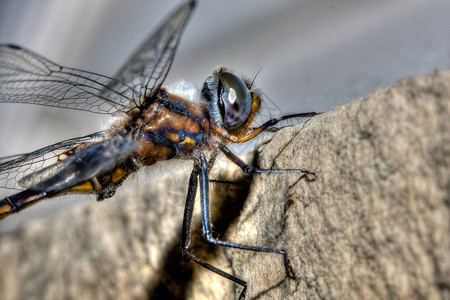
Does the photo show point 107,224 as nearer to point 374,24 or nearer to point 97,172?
point 97,172

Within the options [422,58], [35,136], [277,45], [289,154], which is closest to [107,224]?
[35,136]

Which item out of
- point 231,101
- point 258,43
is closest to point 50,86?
point 231,101

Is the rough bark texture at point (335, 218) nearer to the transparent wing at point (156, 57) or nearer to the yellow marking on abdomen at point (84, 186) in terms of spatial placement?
the yellow marking on abdomen at point (84, 186)

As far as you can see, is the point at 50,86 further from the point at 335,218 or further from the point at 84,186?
the point at 335,218

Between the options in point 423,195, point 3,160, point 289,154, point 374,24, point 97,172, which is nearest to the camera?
point 423,195

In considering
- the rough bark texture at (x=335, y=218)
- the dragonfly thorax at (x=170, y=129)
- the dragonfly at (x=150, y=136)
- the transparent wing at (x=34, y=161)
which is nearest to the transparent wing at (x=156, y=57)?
the dragonfly at (x=150, y=136)

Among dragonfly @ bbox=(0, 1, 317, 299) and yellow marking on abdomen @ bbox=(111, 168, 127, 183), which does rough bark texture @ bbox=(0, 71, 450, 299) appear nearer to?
dragonfly @ bbox=(0, 1, 317, 299)

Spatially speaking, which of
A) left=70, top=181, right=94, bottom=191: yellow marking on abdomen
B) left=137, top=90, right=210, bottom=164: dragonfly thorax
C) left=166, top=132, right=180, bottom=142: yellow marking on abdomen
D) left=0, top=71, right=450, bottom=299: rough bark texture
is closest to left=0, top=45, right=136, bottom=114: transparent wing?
left=137, top=90, right=210, bottom=164: dragonfly thorax

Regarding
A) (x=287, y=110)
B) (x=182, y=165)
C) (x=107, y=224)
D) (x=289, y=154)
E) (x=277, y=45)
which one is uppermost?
(x=277, y=45)
